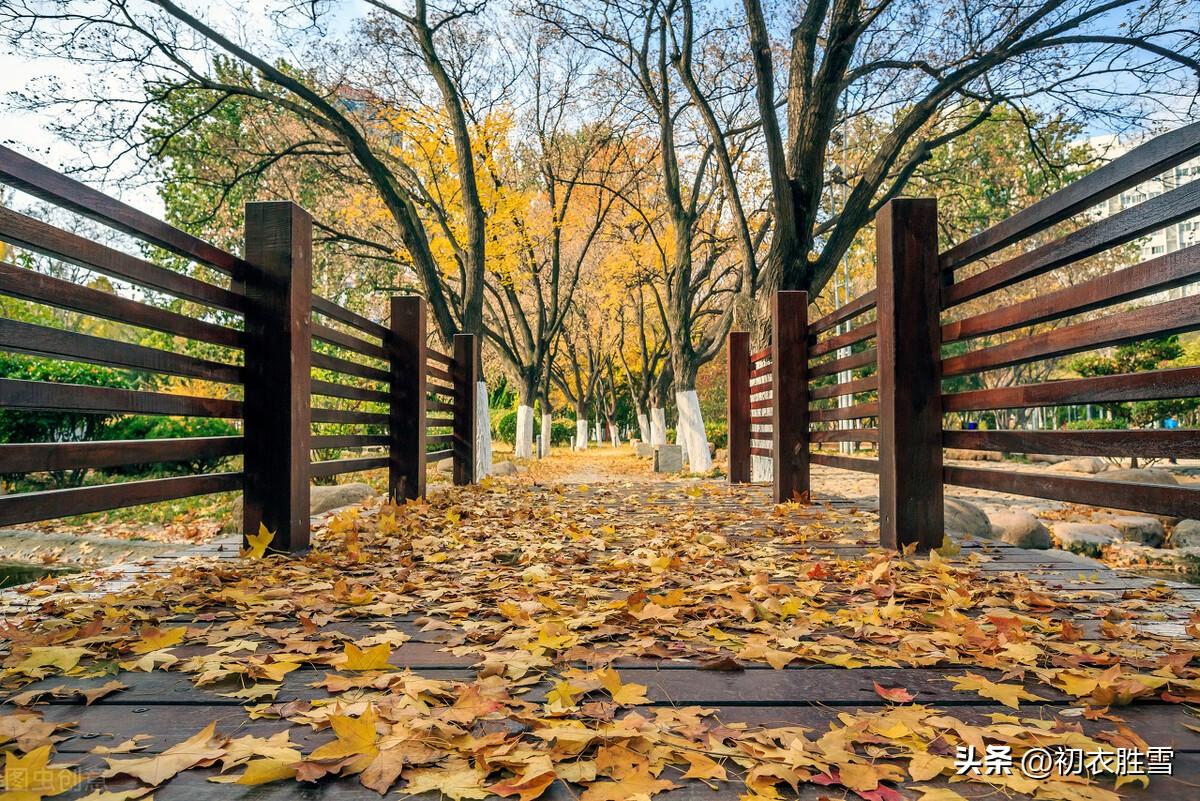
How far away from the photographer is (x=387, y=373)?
5590 mm

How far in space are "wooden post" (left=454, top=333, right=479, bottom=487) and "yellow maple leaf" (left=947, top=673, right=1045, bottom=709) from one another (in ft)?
22.2

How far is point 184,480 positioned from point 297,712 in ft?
6.76

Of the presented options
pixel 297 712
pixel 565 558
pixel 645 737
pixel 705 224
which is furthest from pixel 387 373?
pixel 705 224

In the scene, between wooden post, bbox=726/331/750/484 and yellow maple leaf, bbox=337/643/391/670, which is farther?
wooden post, bbox=726/331/750/484

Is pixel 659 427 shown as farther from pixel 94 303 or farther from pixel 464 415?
pixel 94 303

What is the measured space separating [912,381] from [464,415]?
18.4 feet

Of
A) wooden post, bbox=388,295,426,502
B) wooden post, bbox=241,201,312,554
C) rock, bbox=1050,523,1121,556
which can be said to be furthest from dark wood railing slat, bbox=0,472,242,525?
rock, bbox=1050,523,1121,556

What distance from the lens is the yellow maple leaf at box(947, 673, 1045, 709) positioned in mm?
1547

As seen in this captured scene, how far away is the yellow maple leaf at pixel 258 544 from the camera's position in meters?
3.28

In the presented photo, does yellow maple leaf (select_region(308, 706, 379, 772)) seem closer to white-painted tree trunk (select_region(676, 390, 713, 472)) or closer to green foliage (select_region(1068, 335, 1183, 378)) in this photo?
white-painted tree trunk (select_region(676, 390, 713, 472))

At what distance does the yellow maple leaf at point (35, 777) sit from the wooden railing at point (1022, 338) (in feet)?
8.67

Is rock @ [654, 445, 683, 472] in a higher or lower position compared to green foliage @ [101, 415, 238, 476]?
lower

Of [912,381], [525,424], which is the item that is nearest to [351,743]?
[912,381]

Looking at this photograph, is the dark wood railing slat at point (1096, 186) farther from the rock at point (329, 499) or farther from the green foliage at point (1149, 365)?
the green foliage at point (1149, 365)
